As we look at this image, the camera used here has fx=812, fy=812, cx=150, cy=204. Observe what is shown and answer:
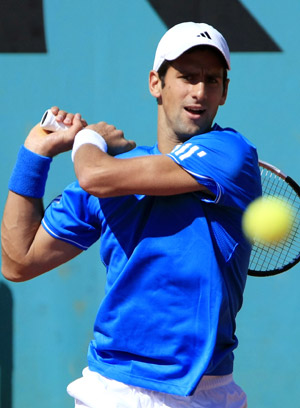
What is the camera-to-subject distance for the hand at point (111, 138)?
2.78 m

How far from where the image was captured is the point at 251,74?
4543 mm

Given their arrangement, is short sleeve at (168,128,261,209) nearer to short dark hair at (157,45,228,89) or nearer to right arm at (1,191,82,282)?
short dark hair at (157,45,228,89)

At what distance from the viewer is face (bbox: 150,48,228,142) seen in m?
2.70

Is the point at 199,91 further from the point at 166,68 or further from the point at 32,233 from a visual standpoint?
the point at 32,233

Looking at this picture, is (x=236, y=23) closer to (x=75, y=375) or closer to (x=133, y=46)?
(x=133, y=46)

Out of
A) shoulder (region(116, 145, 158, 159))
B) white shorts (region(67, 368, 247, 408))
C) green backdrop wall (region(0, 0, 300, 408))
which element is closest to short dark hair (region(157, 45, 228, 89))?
shoulder (region(116, 145, 158, 159))

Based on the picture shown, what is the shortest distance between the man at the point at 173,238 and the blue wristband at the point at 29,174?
0.01 meters

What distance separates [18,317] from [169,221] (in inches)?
91.3

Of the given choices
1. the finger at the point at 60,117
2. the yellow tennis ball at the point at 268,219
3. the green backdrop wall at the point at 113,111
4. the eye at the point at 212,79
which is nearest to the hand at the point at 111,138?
the finger at the point at 60,117

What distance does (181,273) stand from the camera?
2.52 meters

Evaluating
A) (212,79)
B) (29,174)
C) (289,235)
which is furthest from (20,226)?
(289,235)

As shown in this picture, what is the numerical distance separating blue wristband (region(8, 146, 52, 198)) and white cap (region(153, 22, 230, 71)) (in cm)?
56

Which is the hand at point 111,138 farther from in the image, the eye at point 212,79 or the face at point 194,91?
the eye at point 212,79

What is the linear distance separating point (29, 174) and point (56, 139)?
6.1 inches
